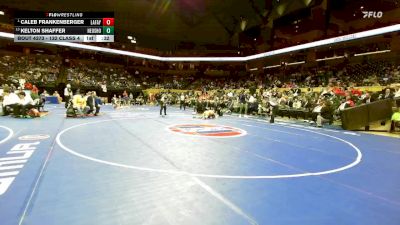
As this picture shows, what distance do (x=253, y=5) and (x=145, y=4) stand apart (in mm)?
13191

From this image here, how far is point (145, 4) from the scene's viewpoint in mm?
29453

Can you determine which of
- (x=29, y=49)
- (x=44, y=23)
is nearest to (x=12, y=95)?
(x=44, y=23)

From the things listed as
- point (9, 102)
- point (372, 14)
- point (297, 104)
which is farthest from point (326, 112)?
point (372, 14)

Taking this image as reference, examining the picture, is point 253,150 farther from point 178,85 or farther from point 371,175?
point 178,85

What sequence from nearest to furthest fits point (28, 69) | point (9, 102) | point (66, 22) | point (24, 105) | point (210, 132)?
point (210, 132) < point (24, 105) < point (9, 102) < point (66, 22) < point (28, 69)

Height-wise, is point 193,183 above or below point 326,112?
below

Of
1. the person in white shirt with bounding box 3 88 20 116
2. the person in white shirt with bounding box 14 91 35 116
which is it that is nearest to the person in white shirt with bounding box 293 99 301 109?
the person in white shirt with bounding box 14 91 35 116
